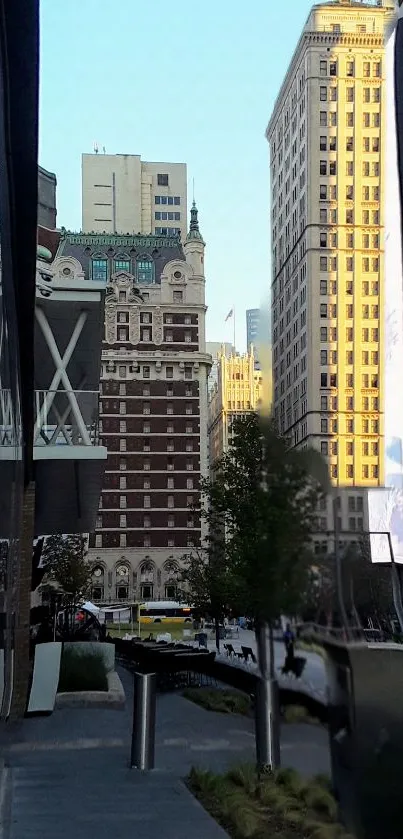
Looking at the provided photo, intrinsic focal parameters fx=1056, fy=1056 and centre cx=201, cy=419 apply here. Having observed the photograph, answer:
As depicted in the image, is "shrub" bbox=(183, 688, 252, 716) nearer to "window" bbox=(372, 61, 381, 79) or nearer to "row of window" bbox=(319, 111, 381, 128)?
"row of window" bbox=(319, 111, 381, 128)

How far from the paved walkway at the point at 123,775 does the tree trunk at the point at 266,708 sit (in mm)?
71

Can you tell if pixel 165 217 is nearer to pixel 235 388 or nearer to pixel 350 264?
pixel 235 388

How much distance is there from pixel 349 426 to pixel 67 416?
16525mm

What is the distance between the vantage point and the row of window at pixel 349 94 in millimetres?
2793

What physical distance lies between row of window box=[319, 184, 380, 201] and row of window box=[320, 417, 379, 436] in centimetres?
58

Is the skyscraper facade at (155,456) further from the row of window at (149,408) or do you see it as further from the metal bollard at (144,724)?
the metal bollard at (144,724)

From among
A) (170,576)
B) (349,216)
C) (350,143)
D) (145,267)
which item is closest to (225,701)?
(349,216)

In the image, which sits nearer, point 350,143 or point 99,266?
point 350,143

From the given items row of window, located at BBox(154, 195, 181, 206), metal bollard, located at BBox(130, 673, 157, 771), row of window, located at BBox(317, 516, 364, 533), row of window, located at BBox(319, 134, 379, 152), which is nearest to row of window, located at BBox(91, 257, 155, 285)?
row of window, located at BBox(154, 195, 181, 206)

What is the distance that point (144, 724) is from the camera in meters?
9.51

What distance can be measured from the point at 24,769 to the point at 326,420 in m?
7.11

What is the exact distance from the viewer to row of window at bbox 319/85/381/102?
279cm

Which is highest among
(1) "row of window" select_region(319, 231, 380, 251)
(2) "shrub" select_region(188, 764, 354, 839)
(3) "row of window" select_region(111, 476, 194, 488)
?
(3) "row of window" select_region(111, 476, 194, 488)

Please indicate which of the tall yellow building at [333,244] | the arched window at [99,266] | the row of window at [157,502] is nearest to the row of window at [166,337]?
the row of window at [157,502]
